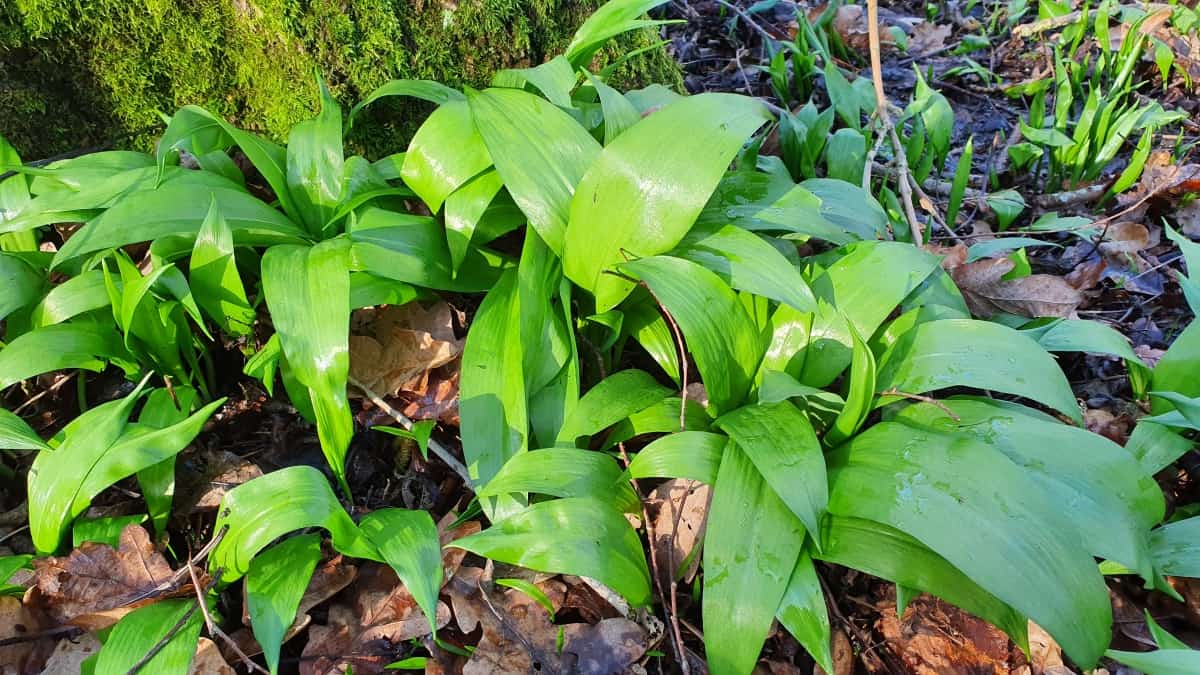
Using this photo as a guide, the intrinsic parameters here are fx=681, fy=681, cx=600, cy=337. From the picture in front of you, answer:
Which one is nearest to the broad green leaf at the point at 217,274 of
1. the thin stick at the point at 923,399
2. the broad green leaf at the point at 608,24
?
the broad green leaf at the point at 608,24

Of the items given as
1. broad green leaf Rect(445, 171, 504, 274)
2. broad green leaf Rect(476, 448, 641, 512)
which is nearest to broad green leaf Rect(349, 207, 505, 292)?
broad green leaf Rect(445, 171, 504, 274)

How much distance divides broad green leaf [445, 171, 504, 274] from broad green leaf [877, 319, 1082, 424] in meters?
0.83

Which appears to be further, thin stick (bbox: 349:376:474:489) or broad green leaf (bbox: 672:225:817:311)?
thin stick (bbox: 349:376:474:489)

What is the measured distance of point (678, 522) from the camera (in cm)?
127

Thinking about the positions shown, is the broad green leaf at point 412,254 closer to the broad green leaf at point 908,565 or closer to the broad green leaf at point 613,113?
the broad green leaf at point 613,113

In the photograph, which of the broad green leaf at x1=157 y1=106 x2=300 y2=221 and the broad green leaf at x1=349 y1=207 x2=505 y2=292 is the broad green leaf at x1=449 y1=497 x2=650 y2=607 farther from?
the broad green leaf at x1=157 y1=106 x2=300 y2=221

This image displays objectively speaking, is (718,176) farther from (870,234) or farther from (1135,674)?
(1135,674)

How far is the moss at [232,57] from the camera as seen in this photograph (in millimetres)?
1674

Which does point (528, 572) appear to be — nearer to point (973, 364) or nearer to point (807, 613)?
point (807, 613)

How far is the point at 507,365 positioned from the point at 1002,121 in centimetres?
263

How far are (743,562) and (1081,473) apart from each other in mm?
567

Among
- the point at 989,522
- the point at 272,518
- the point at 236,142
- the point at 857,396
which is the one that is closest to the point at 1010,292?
the point at 857,396

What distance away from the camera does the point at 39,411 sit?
1500 millimetres

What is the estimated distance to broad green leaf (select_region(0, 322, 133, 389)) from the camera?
1.25 m
